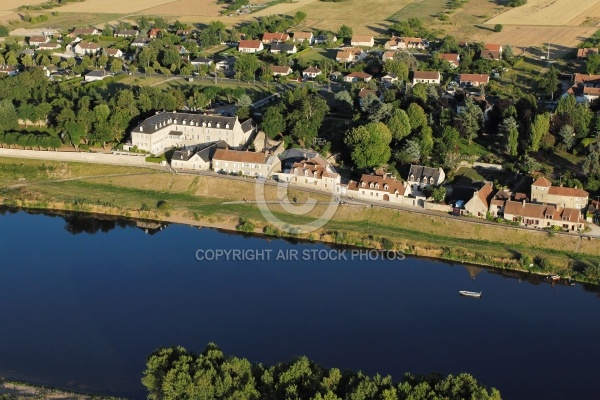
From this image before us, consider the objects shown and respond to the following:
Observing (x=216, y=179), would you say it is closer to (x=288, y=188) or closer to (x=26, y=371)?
(x=288, y=188)

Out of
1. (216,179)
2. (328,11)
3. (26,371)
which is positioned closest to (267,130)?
(216,179)

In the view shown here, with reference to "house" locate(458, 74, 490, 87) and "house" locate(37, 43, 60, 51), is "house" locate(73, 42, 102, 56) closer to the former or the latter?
"house" locate(37, 43, 60, 51)

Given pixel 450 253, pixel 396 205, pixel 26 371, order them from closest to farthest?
1. pixel 26 371
2. pixel 450 253
3. pixel 396 205

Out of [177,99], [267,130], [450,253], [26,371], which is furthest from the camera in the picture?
[177,99]

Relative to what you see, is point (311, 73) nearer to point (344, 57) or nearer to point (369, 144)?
point (344, 57)

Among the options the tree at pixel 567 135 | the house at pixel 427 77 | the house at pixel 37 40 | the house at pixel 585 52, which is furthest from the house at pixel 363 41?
the tree at pixel 567 135

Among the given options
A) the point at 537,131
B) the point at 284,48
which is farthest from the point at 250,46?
the point at 537,131
